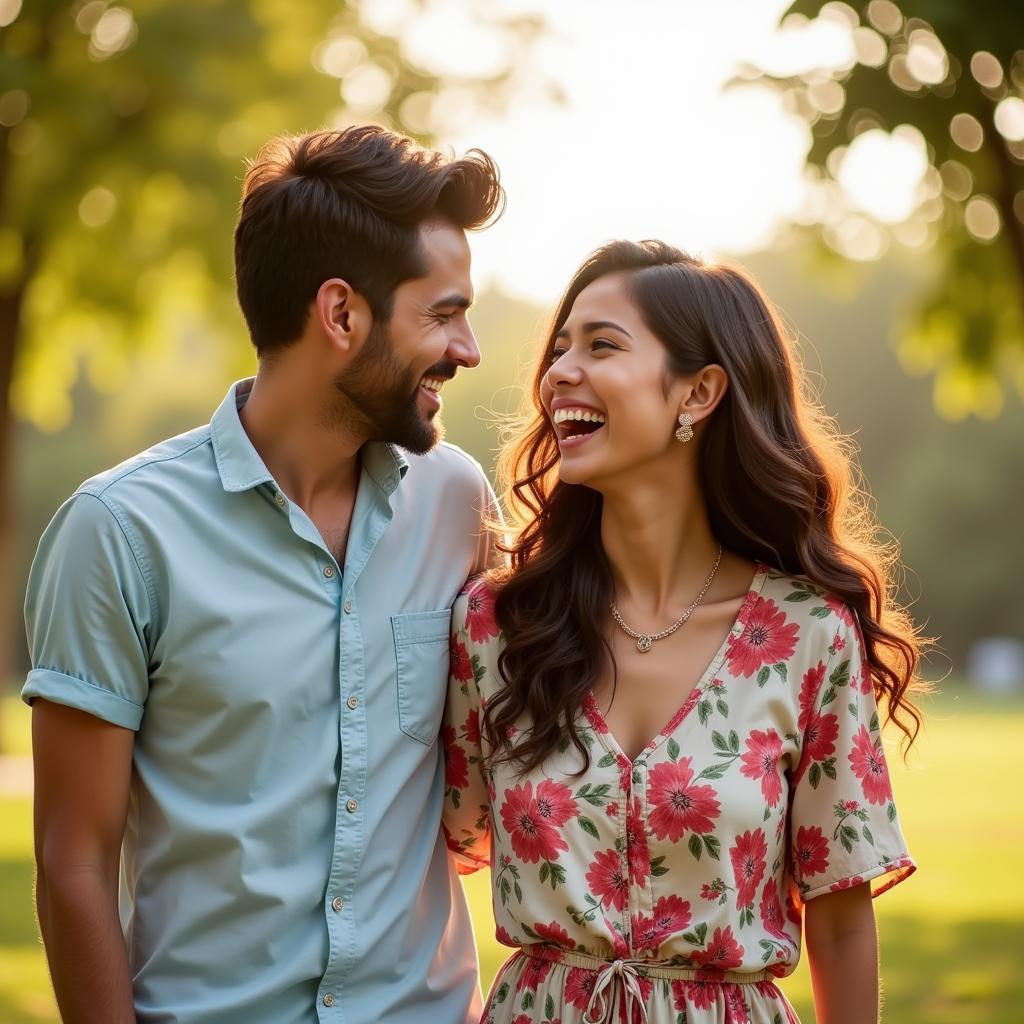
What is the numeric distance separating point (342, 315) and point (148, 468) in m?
0.58

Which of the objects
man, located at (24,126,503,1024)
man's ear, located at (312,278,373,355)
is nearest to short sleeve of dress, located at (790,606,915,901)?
man, located at (24,126,503,1024)

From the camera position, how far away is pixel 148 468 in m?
3.20

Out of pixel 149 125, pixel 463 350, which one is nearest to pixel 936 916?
pixel 463 350

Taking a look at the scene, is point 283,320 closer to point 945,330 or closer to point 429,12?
point 945,330

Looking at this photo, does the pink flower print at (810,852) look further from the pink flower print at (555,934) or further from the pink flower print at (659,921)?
the pink flower print at (555,934)

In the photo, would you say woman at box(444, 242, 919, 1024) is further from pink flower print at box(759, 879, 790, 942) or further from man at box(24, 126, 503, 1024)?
man at box(24, 126, 503, 1024)

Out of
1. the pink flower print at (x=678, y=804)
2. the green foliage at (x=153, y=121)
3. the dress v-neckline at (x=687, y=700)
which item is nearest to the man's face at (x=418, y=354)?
the dress v-neckline at (x=687, y=700)

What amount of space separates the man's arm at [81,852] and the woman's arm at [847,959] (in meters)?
1.48

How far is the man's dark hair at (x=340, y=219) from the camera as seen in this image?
136 inches

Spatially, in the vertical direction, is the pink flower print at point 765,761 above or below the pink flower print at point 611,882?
above

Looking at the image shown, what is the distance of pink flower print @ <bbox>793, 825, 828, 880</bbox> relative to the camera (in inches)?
126

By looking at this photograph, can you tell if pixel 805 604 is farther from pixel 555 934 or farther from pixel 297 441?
pixel 297 441

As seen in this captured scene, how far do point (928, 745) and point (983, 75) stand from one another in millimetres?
18862

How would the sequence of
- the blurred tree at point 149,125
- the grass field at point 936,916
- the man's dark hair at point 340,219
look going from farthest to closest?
the blurred tree at point 149,125 < the grass field at point 936,916 < the man's dark hair at point 340,219
